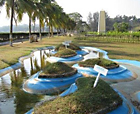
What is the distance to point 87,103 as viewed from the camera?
575 centimetres

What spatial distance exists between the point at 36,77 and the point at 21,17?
66.5ft

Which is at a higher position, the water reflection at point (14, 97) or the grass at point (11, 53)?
the grass at point (11, 53)

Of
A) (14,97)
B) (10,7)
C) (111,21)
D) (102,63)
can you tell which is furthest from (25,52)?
(111,21)

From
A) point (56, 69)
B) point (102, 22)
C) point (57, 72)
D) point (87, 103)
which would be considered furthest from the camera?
point (102, 22)

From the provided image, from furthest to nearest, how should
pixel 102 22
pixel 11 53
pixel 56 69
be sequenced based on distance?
pixel 102 22
pixel 11 53
pixel 56 69

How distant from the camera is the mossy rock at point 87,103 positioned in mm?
5527

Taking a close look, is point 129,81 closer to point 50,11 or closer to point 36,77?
point 36,77

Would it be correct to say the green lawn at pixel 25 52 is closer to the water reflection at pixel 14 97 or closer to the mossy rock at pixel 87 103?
the water reflection at pixel 14 97

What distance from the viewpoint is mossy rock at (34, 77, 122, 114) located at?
18.1ft

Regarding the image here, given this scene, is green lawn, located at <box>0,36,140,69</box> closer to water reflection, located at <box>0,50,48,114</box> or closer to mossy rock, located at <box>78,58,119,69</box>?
water reflection, located at <box>0,50,48,114</box>

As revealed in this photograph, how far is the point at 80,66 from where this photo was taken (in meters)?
13.5

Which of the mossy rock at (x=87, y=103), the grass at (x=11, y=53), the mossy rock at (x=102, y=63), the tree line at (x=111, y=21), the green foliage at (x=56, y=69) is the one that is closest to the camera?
the mossy rock at (x=87, y=103)

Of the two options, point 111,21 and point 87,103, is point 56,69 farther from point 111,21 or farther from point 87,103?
point 111,21

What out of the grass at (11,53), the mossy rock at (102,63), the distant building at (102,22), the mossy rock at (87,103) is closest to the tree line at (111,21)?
A: the distant building at (102,22)
